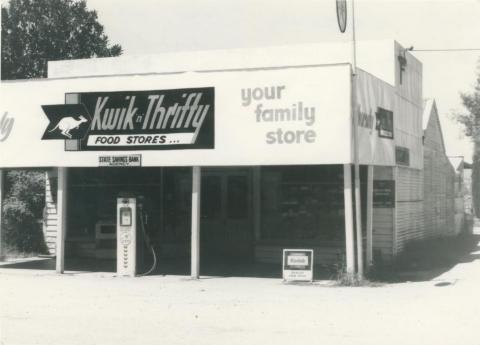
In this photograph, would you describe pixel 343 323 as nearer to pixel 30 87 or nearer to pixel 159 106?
pixel 159 106

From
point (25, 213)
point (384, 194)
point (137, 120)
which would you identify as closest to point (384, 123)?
point (384, 194)

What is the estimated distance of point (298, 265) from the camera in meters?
14.2

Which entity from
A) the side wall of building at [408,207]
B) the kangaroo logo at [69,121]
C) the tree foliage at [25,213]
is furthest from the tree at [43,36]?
the kangaroo logo at [69,121]

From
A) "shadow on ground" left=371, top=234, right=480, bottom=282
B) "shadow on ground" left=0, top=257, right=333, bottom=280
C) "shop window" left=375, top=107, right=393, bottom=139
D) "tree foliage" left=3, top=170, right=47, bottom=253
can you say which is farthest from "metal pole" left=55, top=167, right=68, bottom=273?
"shop window" left=375, top=107, right=393, bottom=139

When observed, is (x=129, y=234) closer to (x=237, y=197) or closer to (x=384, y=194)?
(x=237, y=197)

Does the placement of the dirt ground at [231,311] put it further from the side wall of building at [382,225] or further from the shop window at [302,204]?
the shop window at [302,204]

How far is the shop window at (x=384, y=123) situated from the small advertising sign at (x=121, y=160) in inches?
211

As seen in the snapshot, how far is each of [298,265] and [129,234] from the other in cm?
386

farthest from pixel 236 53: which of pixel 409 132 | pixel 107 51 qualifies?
pixel 107 51

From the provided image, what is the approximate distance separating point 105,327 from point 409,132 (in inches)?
511

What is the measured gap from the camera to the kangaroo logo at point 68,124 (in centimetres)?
1571

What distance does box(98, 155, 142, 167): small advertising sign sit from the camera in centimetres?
1532

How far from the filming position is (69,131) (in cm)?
1576

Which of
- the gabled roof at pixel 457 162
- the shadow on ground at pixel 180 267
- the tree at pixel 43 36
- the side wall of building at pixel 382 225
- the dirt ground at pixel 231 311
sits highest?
the tree at pixel 43 36
